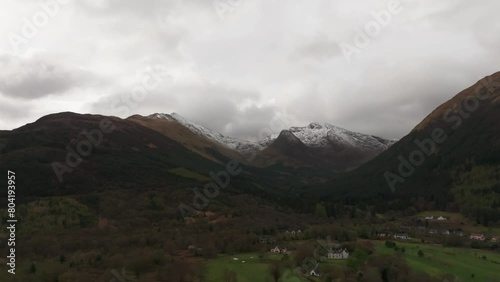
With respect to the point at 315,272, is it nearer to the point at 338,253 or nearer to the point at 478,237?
the point at 338,253

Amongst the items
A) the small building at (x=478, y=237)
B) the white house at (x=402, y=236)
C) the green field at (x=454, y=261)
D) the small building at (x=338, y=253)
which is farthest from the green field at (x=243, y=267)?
the small building at (x=478, y=237)

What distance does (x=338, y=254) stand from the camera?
365ft

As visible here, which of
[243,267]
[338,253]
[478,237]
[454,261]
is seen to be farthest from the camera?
[478,237]

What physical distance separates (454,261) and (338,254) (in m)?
27.4

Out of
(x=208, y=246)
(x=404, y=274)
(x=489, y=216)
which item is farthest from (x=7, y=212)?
(x=489, y=216)

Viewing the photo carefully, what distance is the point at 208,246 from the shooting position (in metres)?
122

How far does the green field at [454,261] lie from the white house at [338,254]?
9.13 metres

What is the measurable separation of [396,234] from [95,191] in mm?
126154

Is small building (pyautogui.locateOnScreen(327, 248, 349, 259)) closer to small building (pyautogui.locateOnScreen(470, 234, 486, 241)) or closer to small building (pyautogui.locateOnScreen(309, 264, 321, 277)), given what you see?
small building (pyautogui.locateOnScreen(309, 264, 321, 277))

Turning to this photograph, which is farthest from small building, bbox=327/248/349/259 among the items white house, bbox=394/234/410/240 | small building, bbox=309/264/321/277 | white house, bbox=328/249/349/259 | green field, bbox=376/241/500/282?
white house, bbox=394/234/410/240

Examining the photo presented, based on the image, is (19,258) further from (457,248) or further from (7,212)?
(457,248)

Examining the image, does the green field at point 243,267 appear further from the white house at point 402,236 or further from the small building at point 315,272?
the white house at point 402,236

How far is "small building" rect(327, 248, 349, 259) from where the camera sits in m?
109

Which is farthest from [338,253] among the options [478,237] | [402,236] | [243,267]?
[478,237]
